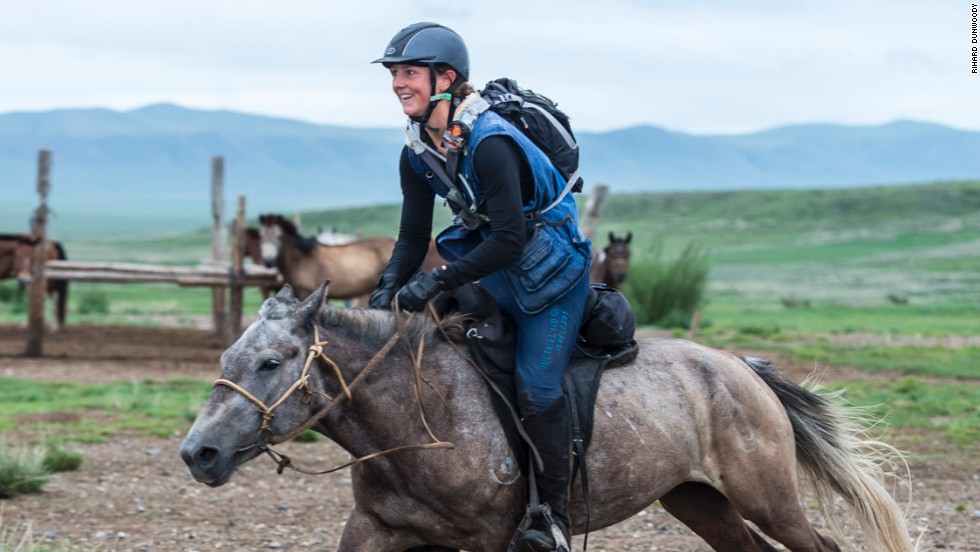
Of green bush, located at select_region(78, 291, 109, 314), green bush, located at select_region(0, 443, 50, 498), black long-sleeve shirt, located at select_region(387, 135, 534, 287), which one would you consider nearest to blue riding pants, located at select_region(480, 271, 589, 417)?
black long-sleeve shirt, located at select_region(387, 135, 534, 287)

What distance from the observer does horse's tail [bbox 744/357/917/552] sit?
215 inches

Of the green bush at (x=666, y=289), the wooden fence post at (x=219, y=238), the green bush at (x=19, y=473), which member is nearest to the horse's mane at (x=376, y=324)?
the green bush at (x=19, y=473)

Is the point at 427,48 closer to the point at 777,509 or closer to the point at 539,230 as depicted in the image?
the point at 539,230

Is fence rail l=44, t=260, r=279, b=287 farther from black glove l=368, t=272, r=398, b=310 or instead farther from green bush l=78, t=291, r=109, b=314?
black glove l=368, t=272, r=398, b=310

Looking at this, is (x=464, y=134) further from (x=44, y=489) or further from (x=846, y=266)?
(x=846, y=266)

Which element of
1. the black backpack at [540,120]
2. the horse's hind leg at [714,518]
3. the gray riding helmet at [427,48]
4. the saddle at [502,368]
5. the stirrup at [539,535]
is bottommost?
the horse's hind leg at [714,518]

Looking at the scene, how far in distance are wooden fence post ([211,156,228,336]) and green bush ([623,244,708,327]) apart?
7.49 meters

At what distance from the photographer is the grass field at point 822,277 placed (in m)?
17.8

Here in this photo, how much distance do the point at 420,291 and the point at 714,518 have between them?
1.86 meters

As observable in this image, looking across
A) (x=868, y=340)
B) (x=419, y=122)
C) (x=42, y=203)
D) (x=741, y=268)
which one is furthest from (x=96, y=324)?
(x=741, y=268)

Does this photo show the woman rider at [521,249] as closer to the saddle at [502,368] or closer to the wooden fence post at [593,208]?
the saddle at [502,368]

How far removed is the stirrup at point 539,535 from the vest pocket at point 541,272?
0.77m

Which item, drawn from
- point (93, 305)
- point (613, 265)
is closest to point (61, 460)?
point (613, 265)

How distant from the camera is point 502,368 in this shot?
4762mm
